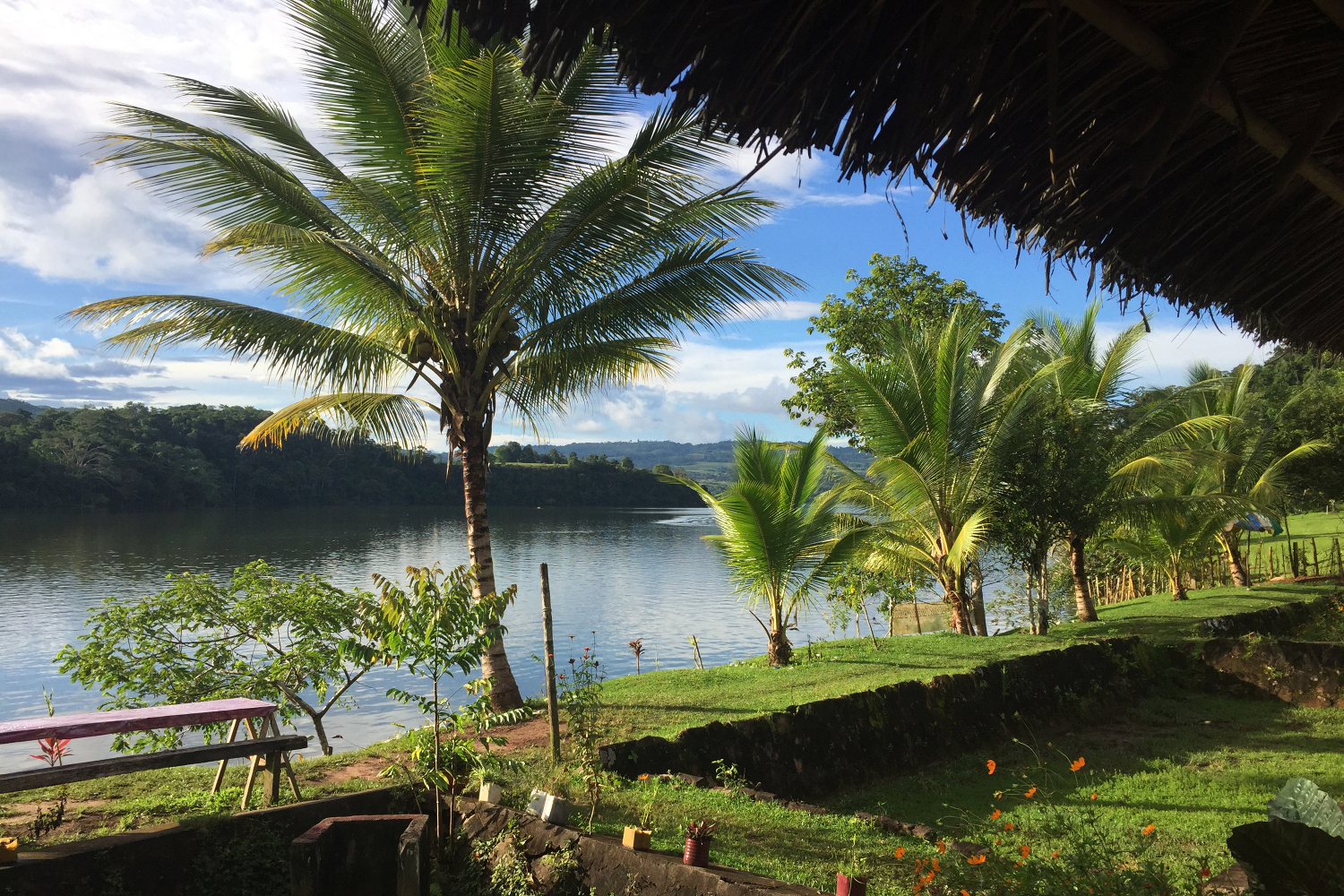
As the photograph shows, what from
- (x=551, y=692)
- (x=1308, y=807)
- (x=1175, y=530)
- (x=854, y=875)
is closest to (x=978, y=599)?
(x=1175, y=530)

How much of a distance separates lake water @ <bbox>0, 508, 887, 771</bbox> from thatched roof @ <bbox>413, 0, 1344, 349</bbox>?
11344mm

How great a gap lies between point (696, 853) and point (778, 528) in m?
6.87

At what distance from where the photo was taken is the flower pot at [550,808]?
4.34 meters

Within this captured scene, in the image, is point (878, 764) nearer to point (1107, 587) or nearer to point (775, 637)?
point (775, 637)

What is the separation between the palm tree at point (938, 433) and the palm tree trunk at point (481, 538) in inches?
229

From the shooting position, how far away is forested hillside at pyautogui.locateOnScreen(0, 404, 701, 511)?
41438mm

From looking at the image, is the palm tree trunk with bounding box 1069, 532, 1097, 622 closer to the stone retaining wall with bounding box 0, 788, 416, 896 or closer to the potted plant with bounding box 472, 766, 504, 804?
the potted plant with bounding box 472, 766, 504, 804

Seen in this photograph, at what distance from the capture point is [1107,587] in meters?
20.0

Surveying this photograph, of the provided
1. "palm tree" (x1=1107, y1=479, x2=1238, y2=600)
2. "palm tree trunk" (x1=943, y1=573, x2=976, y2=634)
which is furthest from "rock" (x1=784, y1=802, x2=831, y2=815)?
"palm tree" (x1=1107, y1=479, x2=1238, y2=600)

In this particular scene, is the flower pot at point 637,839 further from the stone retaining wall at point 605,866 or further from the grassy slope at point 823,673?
the grassy slope at point 823,673

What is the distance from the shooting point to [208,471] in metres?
45.6

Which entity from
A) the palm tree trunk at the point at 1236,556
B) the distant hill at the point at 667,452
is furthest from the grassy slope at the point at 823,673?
the distant hill at the point at 667,452

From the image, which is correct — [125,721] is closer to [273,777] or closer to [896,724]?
[273,777]

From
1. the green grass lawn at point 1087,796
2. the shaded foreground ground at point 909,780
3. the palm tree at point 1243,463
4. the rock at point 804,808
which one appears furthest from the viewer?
the palm tree at point 1243,463
